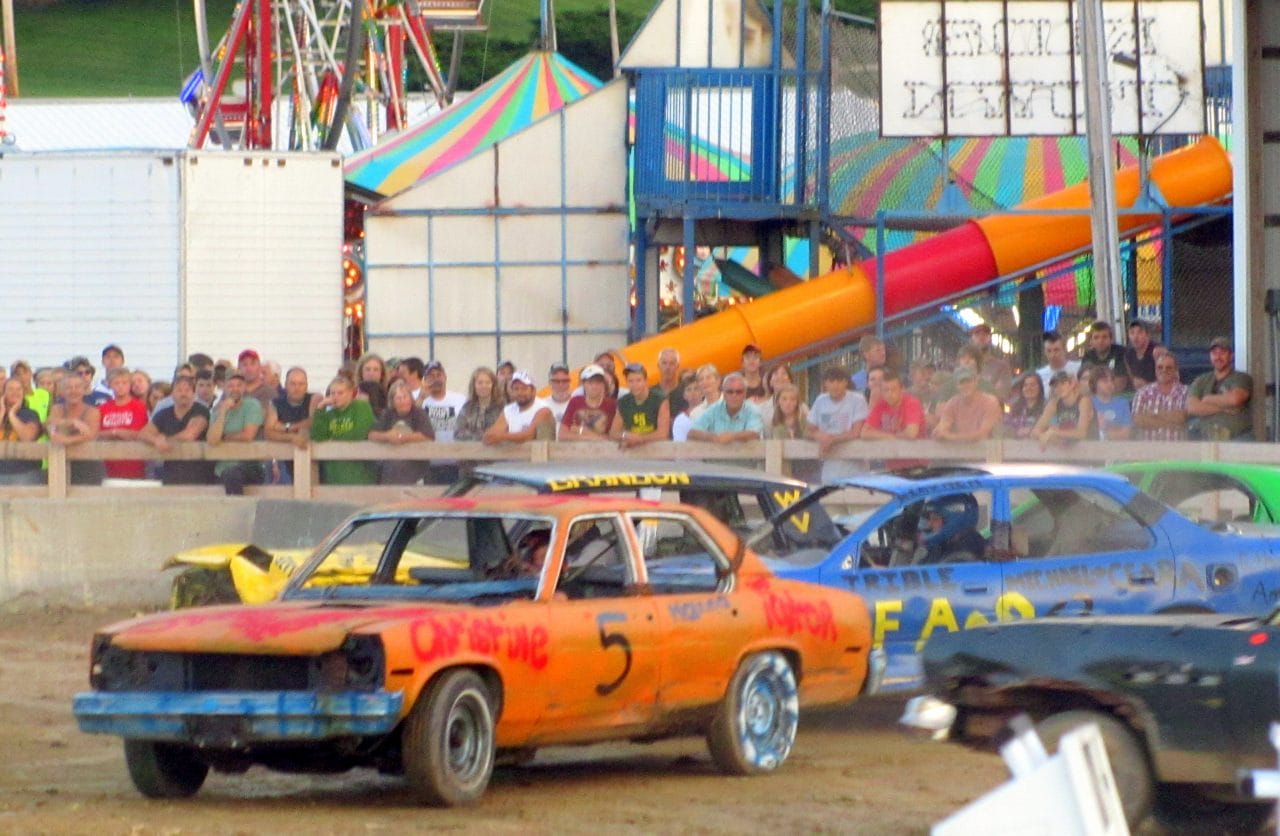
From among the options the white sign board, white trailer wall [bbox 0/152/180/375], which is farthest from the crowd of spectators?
white trailer wall [bbox 0/152/180/375]

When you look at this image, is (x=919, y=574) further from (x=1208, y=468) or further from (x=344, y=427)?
(x=344, y=427)

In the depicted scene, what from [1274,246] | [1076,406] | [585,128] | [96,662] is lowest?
[96,662]

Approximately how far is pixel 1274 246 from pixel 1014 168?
37.8 ft

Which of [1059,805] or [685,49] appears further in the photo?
[685,49]

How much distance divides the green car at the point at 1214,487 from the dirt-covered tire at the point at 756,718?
12.5 ft

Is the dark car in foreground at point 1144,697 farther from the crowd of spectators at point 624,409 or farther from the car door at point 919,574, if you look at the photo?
the crowd of spectators at point 624,409

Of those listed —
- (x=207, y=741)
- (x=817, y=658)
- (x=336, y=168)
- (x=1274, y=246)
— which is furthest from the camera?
(x=336, y=168)

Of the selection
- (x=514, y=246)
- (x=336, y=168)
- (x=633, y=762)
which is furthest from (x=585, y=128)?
(x=633, y=762)

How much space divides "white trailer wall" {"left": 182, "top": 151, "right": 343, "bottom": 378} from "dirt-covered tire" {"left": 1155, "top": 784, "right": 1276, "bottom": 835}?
15.9 metres

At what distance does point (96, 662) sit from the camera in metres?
8.55

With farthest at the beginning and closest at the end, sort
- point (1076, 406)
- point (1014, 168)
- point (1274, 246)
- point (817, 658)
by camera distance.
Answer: point (1014, 168) < point (1274, 246) < point (1076, 406) < point (817, 658)

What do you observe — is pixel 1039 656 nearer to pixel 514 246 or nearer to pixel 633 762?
pixel 633 762

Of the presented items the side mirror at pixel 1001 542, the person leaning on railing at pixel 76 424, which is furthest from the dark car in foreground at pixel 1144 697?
the person leaning on railing at pixel 76 424

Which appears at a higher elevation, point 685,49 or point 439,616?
point 685,49
